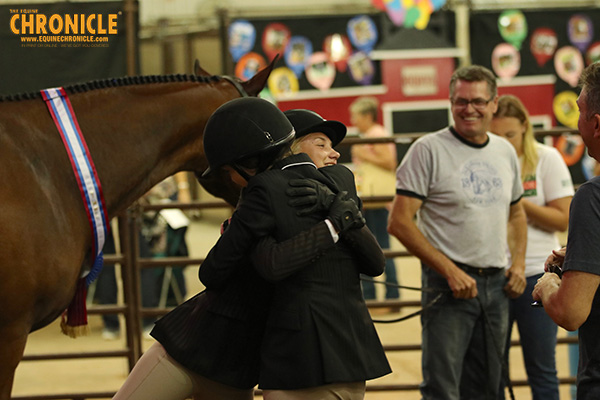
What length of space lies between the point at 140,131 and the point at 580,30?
30.2 ft

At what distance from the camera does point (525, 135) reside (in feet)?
11.9

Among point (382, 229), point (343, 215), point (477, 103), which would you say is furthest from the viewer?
point (382, 229)

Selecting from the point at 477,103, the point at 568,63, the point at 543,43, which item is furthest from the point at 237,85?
the point at 568,63

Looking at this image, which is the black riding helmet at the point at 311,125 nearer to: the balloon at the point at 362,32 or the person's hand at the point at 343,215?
the person's hand at the point at 343,215

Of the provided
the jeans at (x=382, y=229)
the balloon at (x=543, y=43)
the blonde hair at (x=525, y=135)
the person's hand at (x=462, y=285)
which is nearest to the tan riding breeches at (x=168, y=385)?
the person's hand at (x=462, y=285)

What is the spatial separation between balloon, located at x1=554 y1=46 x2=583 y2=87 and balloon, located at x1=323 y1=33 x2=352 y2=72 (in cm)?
295

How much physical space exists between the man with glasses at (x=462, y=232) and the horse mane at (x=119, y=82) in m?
1.01

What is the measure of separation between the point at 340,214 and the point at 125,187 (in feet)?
3.67

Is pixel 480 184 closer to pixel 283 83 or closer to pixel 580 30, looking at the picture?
pixel 283 83

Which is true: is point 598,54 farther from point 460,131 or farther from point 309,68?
point 460,131

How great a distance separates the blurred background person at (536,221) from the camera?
11.2ft

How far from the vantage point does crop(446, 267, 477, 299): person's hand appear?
3105 millimetres

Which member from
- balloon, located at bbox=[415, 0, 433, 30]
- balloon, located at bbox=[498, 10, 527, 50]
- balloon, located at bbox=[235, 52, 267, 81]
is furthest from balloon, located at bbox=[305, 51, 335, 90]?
balloon, located at bbox=[498, 10, 527, 50]

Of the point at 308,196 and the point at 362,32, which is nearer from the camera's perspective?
the point at 308,196
